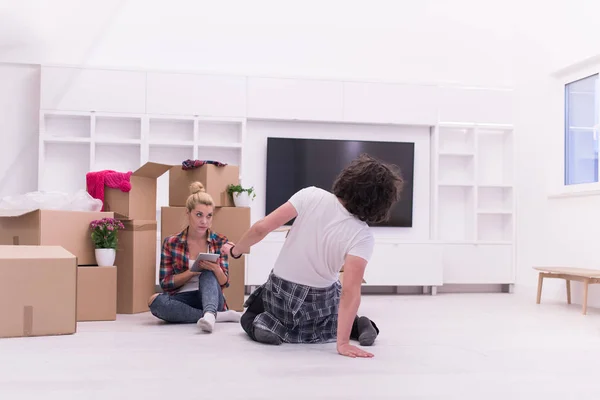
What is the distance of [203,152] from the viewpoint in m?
5.69

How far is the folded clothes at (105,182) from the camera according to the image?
4.10 meters

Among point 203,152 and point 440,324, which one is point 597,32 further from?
point 203,152

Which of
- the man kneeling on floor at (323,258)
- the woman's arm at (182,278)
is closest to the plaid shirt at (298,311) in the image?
the man kneeling on floor at (323,258)

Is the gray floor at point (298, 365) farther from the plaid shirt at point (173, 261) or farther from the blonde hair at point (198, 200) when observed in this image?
the blonde hair at point (198, 200)

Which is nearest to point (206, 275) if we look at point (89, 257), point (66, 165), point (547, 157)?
point (89, 257)

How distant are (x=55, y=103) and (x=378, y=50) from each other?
2790 millimetres

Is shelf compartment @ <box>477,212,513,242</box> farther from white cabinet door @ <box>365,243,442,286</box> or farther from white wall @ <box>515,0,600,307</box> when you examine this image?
white cabinet door @ <box>365,243,442,286</box>

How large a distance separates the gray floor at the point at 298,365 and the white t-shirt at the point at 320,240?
0.31m

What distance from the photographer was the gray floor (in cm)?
204

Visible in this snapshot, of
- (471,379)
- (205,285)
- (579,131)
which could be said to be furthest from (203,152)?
(471,379)

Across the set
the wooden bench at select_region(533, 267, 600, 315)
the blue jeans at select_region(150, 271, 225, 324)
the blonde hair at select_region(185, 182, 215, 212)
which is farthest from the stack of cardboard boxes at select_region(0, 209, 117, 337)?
the wooden bench at select_region(533, 267, 600, 315)

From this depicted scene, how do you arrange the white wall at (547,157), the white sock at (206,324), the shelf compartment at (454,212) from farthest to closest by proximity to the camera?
1. the shelf compartment at (454,212)
2. the white wall at (547,157)
3. the white sock at (206,324)

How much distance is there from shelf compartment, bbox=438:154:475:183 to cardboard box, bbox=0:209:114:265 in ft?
10.6

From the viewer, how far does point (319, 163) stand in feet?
→ 19.0
